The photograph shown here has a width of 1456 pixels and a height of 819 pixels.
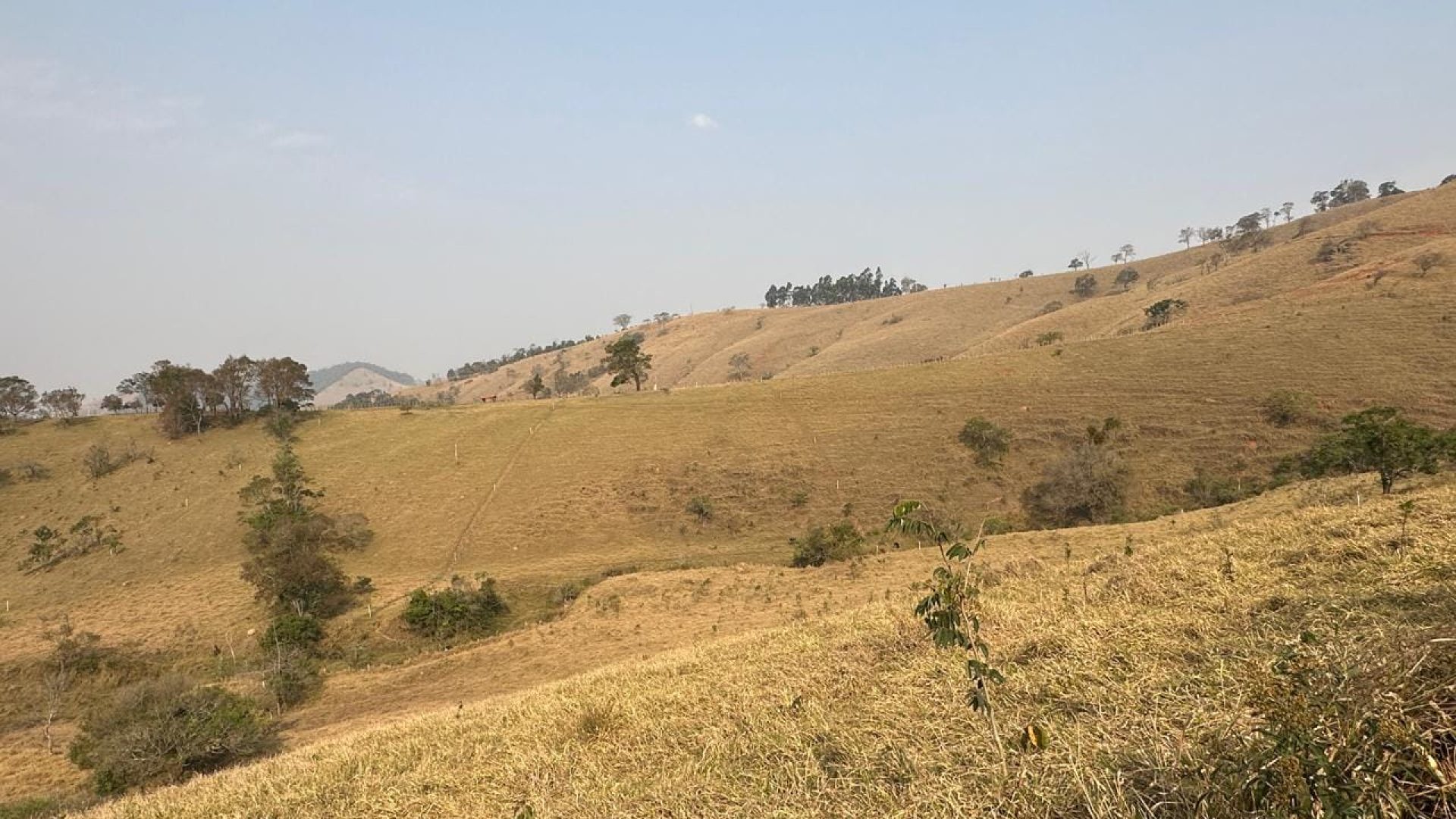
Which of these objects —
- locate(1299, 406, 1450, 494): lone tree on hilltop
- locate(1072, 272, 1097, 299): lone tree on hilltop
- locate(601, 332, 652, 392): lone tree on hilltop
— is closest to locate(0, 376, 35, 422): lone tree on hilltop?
locate(601, 332, 652, 392): lone tree on hilltop

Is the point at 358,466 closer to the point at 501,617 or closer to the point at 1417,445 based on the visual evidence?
the point at 501,617

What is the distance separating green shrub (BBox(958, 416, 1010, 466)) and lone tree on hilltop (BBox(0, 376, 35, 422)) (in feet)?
294

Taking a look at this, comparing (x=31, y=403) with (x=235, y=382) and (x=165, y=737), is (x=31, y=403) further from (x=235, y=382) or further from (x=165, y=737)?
(x=165, y=737)

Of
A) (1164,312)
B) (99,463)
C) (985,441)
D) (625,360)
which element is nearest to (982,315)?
(1164,312)

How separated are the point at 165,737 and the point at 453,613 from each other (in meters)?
12.9

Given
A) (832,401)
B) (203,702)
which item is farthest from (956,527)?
(832,401)

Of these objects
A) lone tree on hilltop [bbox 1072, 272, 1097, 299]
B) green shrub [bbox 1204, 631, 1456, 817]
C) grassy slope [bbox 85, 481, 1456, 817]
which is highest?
lone tree on hilltop [bbox 1072, 272, 1097, 299]

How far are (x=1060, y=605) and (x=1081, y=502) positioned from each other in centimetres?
2835

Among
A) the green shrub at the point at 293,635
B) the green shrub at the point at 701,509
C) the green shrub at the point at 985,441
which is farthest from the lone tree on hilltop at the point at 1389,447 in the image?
the green shrub at the point at 293,635

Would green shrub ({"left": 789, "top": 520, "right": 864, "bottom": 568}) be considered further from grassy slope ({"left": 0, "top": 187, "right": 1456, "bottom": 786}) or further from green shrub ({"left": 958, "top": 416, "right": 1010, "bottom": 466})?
green shrub ({"left": 958, "top": 416, "right": 1010, "bottom": 466})

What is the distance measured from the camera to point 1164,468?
114ft

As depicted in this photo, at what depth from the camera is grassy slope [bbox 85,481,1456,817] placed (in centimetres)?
366

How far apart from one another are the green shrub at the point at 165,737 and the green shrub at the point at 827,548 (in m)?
20.5

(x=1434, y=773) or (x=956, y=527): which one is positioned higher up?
(x=956, y=527)
